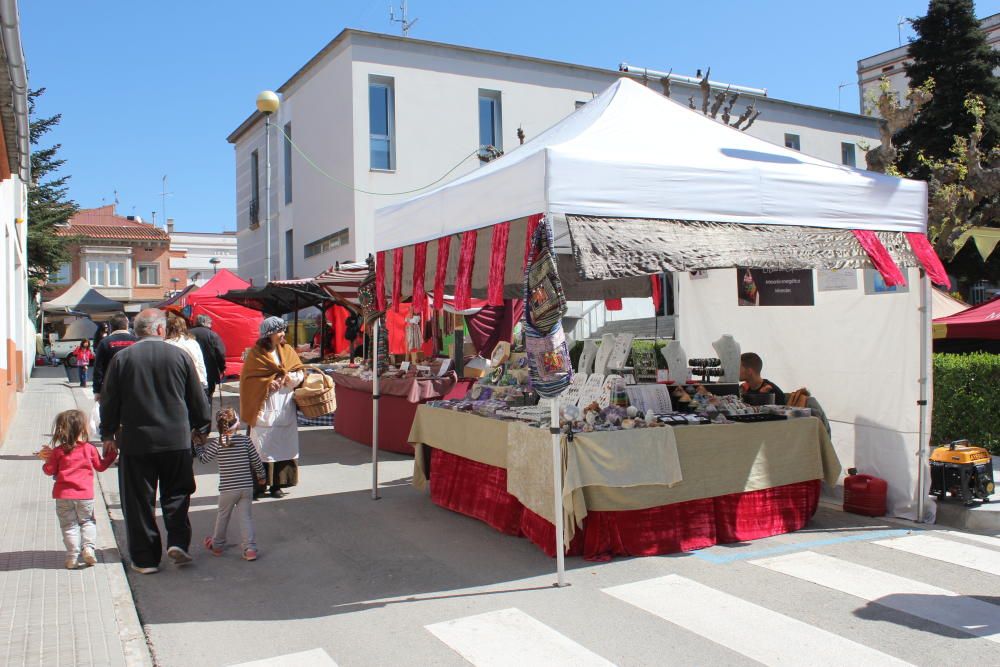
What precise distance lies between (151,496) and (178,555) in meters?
0.52

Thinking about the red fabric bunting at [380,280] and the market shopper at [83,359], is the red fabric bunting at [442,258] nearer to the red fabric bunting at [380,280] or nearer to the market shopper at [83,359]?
A: the red fabric bunting at [380,280]

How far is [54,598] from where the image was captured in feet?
15.8

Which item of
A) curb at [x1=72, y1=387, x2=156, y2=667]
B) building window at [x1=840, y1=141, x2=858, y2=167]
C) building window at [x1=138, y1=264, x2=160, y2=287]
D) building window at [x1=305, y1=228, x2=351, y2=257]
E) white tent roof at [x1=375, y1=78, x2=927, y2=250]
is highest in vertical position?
building window at [x1=840, y1=141, x2=858, y2=167]

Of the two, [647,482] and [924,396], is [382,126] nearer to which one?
[924,396]

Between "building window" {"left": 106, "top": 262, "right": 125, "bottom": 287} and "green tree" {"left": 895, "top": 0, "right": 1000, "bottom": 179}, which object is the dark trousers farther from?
"building window" {"left": 106, "top": 262, "right": 125, "bottom": 287}

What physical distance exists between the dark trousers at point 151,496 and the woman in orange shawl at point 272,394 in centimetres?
157

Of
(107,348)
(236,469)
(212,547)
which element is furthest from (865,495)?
(107,348)

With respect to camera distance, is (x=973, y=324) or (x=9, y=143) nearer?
(x=9, y=143)

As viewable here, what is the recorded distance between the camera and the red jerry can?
702 cm

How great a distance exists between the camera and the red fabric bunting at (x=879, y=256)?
21.5 ft

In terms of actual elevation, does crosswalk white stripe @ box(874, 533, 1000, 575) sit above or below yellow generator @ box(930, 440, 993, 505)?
below

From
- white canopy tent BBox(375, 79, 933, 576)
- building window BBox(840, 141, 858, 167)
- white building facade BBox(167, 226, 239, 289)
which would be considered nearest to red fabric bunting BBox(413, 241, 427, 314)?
white canopy tent BBox(375, 79, 933, 576)

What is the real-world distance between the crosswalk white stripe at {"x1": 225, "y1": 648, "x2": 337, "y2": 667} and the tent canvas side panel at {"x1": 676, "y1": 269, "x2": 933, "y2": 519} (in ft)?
17.5

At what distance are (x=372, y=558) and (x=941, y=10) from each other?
2694cm
